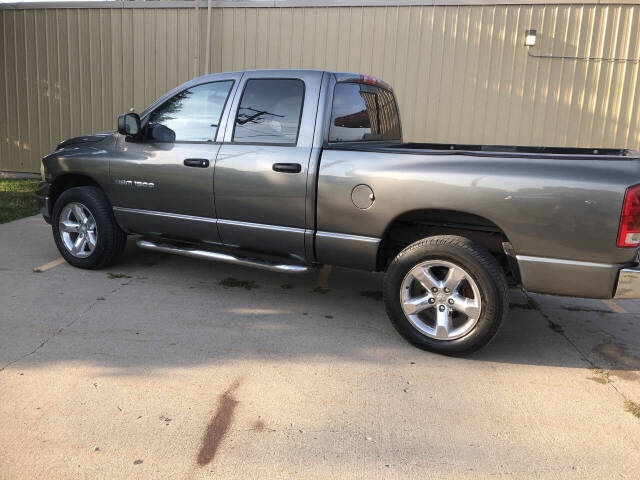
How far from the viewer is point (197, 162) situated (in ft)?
15.3

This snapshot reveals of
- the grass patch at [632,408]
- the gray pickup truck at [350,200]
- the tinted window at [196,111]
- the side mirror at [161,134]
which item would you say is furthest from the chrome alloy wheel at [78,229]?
the grass patch at [632,408]

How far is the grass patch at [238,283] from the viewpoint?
5.20m

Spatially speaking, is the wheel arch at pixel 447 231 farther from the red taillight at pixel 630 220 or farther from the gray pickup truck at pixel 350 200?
the red taillight at pixel 630 220

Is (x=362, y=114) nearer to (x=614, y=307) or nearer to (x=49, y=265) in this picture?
(x=614, y=307)

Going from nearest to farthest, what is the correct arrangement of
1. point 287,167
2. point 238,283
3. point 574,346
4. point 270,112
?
point 574,346, point 287,167, point 270,112, point 238,283

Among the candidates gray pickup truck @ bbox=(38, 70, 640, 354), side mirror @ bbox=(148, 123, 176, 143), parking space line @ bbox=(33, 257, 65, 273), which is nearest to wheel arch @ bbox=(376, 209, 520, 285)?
gray pickup truck @ bbox=(38, 70, 640, 354)

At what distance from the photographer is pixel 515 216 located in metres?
3.46

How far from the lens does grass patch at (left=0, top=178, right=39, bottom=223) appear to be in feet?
26.7

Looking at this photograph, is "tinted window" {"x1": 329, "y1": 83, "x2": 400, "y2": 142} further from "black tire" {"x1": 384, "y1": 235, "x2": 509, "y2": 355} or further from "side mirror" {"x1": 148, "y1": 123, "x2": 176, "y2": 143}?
Result: "side mirror" {"x1": 148, "y1": 123, "x2": 176, "y2": 143}

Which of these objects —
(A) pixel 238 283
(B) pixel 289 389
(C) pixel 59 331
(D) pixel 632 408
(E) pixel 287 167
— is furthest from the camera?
(A) pixel 238 283

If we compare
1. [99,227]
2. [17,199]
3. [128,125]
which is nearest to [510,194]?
[128,125]

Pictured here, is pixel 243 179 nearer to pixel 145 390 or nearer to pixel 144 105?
pixel 145 390

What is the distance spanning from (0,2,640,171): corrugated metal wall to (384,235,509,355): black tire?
21.0 ft

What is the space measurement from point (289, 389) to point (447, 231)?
1.62 metres
